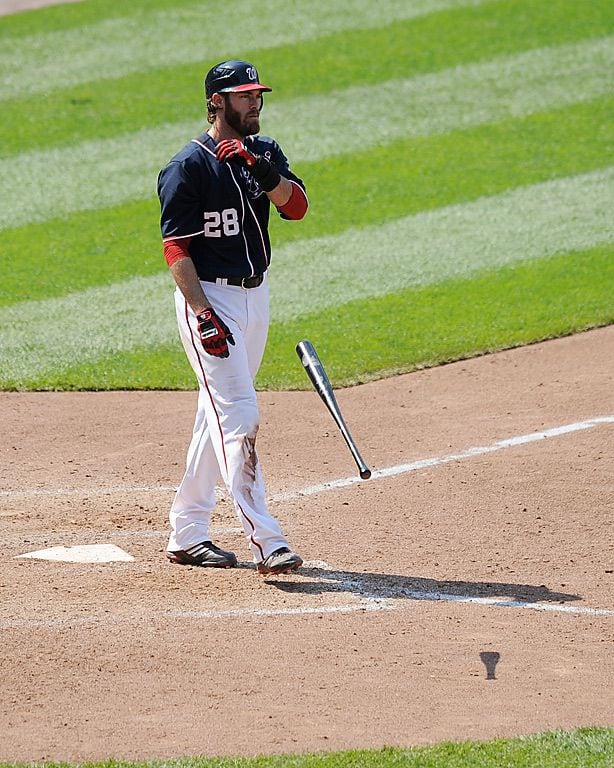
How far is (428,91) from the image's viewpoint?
13.2 m

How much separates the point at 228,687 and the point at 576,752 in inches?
47.4

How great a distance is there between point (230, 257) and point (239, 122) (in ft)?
1.84

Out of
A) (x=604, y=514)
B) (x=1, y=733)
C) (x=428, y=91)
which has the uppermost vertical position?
(x=428, y=91)

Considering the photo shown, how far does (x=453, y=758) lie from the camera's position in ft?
12.9

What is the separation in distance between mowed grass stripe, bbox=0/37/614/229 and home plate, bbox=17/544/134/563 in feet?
18.5

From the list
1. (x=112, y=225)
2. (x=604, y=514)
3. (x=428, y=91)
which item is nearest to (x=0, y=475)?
(x=604, y=514)

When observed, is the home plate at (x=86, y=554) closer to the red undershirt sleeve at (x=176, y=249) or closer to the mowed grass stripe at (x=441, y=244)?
the red undershirt sleeve at (x=176, y=249)

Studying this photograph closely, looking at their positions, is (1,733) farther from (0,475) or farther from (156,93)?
(156,93)

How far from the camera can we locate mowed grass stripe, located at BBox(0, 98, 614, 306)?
10.1 metres

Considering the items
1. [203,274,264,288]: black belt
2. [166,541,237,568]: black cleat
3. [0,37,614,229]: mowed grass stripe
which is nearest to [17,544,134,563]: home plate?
[166,541,237,568]: black cleat

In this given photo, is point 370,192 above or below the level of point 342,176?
below

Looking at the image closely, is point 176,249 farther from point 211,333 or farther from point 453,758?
point 453,758

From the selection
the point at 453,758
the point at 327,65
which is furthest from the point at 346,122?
the point at 453,758

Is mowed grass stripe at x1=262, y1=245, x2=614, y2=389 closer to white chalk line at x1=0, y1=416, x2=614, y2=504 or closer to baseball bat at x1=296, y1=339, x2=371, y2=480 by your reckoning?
white chalk line at x1=0, y1=416, x2=614, y2=504
